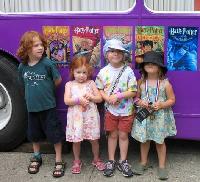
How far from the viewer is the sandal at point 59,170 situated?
13.9 ft

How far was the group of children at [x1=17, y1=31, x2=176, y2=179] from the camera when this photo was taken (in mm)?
4082

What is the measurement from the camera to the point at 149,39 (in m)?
4.13

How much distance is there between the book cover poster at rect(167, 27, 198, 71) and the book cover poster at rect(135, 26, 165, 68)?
0.08 m

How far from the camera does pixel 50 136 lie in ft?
14.0

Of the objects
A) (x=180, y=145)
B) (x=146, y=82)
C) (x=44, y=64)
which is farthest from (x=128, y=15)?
(x=180, y=145)

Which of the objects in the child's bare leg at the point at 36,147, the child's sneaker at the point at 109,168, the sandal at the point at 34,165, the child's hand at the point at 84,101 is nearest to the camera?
the child's hand at the point at 84,101

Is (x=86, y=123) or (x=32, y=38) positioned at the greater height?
(x=32, y=38)

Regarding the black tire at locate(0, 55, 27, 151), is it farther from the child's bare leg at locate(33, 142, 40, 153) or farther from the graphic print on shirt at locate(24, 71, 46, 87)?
the graphic print on shirt at locate(24, 71, 46, 87)

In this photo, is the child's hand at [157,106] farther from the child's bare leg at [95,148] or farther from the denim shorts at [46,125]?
the denim shorts at [46,125]

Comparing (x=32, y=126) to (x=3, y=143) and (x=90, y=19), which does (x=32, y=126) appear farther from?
(x=90, y=19)

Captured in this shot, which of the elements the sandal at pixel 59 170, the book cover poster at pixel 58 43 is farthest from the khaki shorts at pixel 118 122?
the book cover poster at pixel 58 43

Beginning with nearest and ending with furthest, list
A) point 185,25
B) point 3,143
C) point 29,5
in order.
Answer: point 185,25, point 29,5, point 3,143

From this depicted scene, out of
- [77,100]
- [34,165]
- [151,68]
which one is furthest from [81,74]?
[34,165]

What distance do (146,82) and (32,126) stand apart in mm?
1129
